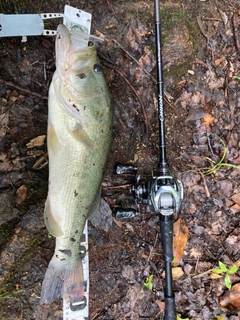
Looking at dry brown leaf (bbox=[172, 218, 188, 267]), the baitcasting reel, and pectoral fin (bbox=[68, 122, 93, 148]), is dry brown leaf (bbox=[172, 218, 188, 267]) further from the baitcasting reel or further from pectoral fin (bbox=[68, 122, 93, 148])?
pectoral fin (bbox=[68, 122, 93, 148])

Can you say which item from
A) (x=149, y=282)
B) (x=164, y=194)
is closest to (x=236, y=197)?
(x=164, y=194)

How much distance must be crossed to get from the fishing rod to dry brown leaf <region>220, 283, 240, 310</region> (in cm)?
78

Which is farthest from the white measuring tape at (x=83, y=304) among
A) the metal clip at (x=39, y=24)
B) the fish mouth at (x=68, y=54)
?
the metal clip at (x=39, y=24)

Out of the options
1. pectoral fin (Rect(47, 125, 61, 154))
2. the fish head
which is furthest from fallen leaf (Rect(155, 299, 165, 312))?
the fish head

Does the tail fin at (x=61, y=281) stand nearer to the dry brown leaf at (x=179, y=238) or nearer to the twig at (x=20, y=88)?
the dry brown leaf at (x=179, y=238)

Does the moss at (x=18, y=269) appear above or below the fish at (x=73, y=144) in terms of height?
below

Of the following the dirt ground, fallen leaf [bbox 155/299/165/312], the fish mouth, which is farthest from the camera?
fallen leaf [bbox 155/299/165/312]

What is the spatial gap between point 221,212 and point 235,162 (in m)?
0.53

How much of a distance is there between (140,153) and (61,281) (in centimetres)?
139

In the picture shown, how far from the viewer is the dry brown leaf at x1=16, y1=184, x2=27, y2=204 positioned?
3.26 metres

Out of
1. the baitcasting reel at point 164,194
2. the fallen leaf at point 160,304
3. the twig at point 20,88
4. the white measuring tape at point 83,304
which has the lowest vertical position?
the fallen leaf at point 160,304

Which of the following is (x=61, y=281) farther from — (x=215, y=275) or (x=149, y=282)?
(x=215, y=275)

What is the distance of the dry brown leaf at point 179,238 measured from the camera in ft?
11.9

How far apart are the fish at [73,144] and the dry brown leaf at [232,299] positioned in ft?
5.44
